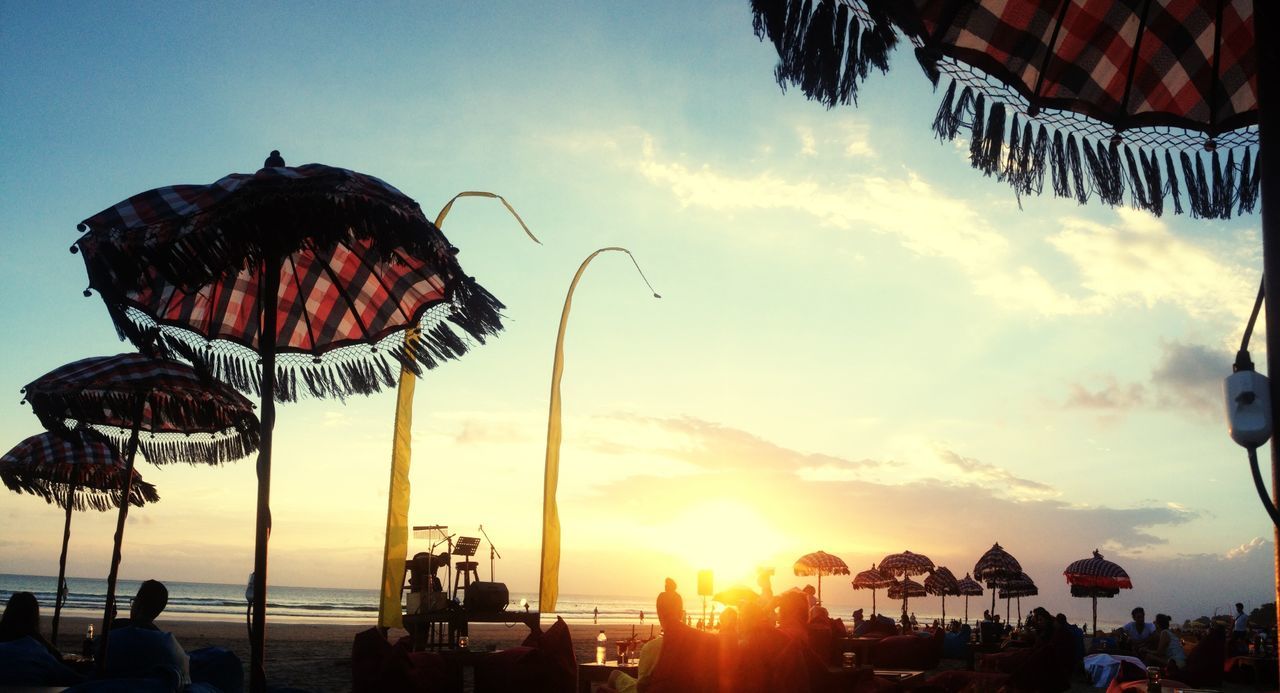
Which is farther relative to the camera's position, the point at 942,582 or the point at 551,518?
the point at 942,582

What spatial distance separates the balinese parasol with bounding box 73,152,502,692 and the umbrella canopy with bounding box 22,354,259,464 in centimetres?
52

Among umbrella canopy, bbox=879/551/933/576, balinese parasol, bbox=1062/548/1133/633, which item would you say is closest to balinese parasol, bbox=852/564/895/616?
umbrella canopy, bbox=879/551/933/576

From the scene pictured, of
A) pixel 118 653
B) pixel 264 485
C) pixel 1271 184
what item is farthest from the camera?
pixel 118 653

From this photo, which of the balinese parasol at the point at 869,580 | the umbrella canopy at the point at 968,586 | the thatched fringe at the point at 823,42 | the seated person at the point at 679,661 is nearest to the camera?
the thatched fringe at the point at 823,42

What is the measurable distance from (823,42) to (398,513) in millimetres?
6476

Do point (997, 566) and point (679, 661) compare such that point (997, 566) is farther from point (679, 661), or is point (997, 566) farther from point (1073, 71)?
point (1073, 71)

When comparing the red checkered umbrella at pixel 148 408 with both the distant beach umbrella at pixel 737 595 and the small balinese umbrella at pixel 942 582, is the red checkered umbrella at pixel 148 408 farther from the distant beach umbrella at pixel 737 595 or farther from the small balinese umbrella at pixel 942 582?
the small balinese umbrella at pixel 942 582

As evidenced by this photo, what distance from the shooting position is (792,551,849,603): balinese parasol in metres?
30.6

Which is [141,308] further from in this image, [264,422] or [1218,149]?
[1218,149]

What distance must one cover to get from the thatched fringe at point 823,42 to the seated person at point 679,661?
4285 millimetres

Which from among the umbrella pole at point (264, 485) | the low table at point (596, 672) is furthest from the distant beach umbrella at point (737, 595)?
the umbrella pole at point (264, 485)

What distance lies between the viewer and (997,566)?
27641 mm

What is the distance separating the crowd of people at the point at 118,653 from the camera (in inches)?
217

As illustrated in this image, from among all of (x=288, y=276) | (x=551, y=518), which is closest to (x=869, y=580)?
(x=551, y=518)
